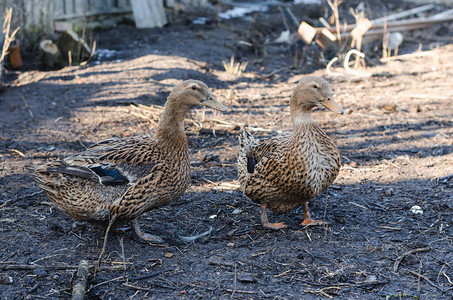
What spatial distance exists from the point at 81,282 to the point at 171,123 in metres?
1.40

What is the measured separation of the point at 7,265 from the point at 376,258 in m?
2.55

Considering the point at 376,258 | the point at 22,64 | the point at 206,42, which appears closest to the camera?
the point at 376,258

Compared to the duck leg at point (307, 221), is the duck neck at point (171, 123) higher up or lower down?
higher up

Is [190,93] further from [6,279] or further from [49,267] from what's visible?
[6,279]

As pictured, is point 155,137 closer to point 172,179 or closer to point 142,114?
point 172,179

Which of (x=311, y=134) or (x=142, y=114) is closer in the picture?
(x=311, y=134)

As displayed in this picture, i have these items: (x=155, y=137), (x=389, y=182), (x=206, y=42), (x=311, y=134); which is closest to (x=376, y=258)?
(x=311, y=134)

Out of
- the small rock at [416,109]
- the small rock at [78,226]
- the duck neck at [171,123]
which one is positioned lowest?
the small rock at [78,226]

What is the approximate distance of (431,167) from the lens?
5.39 metres

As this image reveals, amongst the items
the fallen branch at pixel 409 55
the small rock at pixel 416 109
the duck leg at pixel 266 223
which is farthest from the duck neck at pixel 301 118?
the fallen branch at pixel 409 55

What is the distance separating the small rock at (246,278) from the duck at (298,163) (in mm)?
779

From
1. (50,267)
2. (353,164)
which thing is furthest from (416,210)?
(50,267)

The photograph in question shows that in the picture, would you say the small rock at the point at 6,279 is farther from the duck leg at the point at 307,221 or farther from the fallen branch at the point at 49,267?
the duck leg at the point at 307,221

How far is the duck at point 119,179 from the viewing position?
371 centimetres
